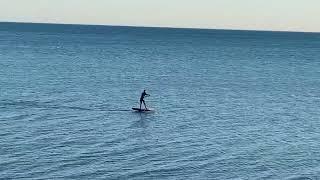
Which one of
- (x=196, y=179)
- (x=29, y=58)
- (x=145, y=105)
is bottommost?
(x=196, y=179)

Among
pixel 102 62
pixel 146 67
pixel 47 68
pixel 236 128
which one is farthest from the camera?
pixel 102 62

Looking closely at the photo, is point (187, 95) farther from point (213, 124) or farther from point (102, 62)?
point (102, 62)

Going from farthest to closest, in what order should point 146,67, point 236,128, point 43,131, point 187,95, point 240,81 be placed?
point 146,67, point 240,81, point 187,95, point 236,128, point 43,131

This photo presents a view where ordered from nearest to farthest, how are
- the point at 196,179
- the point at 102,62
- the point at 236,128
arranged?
the point at 196,179 → the point at 236,128 → the point at 102,62

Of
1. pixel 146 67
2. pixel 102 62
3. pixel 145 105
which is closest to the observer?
pixel 145 105

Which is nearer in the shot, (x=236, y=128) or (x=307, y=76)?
(x=236, y=128)

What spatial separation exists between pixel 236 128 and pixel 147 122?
8.12 metres

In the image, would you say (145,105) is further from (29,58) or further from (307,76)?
(29,58)

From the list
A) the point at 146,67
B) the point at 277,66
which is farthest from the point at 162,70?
the point at 277,66

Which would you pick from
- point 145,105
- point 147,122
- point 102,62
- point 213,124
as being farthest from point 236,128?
point 102,62

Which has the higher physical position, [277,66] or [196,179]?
[277,66]

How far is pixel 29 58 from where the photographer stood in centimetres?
14038

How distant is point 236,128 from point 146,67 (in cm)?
7148

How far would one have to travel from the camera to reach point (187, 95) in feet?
261
